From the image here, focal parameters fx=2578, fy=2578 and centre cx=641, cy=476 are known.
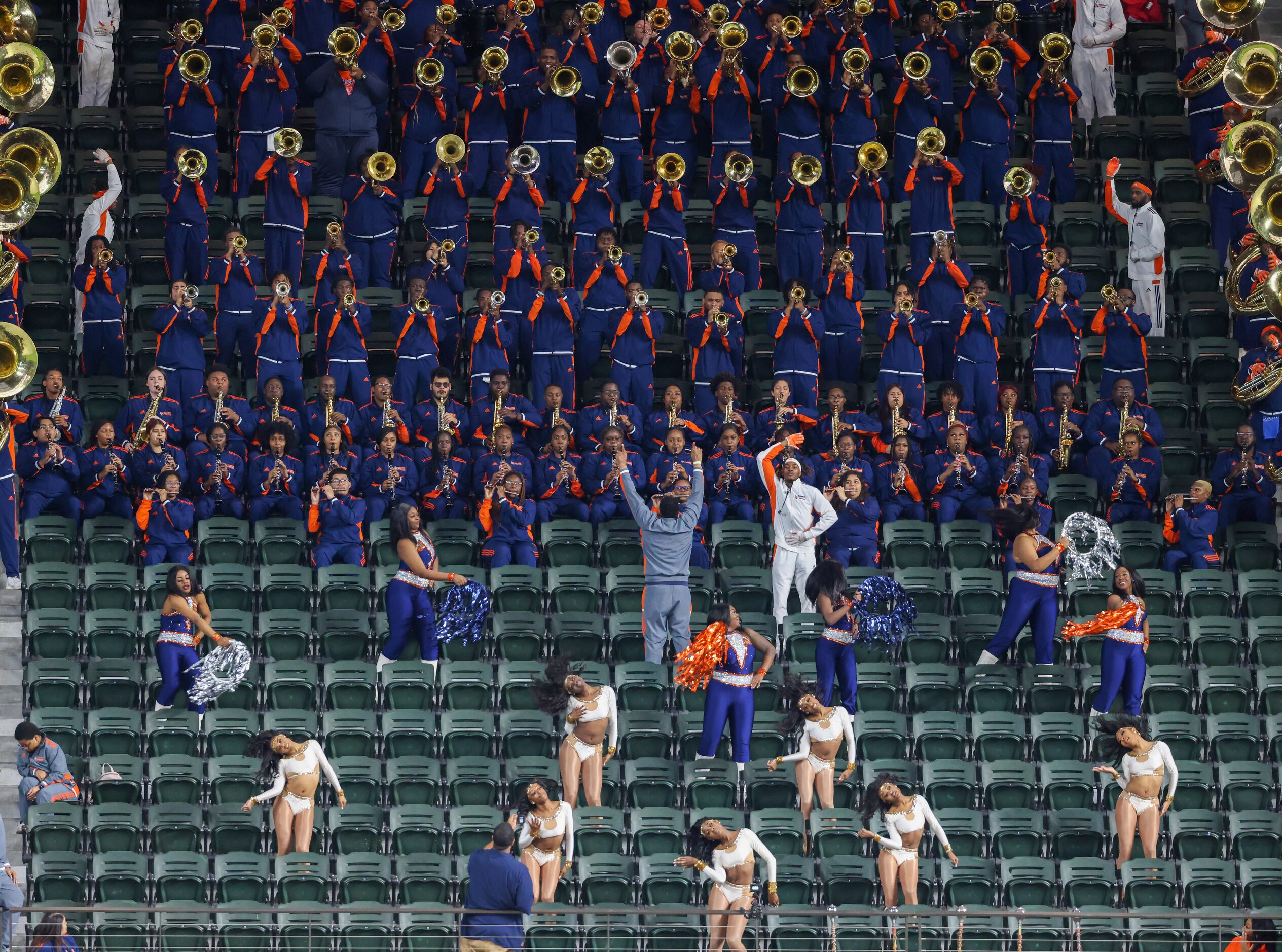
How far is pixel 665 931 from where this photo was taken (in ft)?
62.5

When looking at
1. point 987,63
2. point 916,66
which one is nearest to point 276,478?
point 916,66

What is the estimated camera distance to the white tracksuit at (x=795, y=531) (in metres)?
22.4

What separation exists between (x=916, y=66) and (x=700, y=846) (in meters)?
10.3

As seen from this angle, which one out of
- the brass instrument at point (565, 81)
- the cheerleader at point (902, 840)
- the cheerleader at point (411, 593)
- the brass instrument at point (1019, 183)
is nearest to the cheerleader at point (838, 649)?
the cheerleader at point (902, 840)

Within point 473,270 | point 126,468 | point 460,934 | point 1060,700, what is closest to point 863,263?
point 473,270

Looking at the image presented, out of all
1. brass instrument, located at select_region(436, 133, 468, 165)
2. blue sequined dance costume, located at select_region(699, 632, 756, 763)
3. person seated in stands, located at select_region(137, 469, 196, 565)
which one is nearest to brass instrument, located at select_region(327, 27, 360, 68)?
brass instrument, located at select_region(436, 133, 468, 165)

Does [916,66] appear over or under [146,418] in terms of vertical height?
over

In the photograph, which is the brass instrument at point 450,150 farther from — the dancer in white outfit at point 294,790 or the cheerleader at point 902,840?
the cheerleader at point 902,840

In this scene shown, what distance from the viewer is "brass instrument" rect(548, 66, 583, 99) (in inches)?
1017

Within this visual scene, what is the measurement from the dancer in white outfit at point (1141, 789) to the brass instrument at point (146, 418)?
29.3 feet

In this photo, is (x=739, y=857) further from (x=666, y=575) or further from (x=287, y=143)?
(x=287, y=143)

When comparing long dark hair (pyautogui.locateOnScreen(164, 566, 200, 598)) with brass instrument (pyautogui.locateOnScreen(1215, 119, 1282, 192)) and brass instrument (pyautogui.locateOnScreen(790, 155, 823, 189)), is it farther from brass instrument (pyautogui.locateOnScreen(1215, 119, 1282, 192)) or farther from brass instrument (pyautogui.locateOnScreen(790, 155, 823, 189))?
brass instrument (pyautogui.locateOnScreen(1215, 119, 1282, 192))

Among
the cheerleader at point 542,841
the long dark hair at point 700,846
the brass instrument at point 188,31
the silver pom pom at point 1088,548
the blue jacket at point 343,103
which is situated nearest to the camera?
the long dark hair at point 700,846

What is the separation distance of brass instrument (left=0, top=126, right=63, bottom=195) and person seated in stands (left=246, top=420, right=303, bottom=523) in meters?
2.95
